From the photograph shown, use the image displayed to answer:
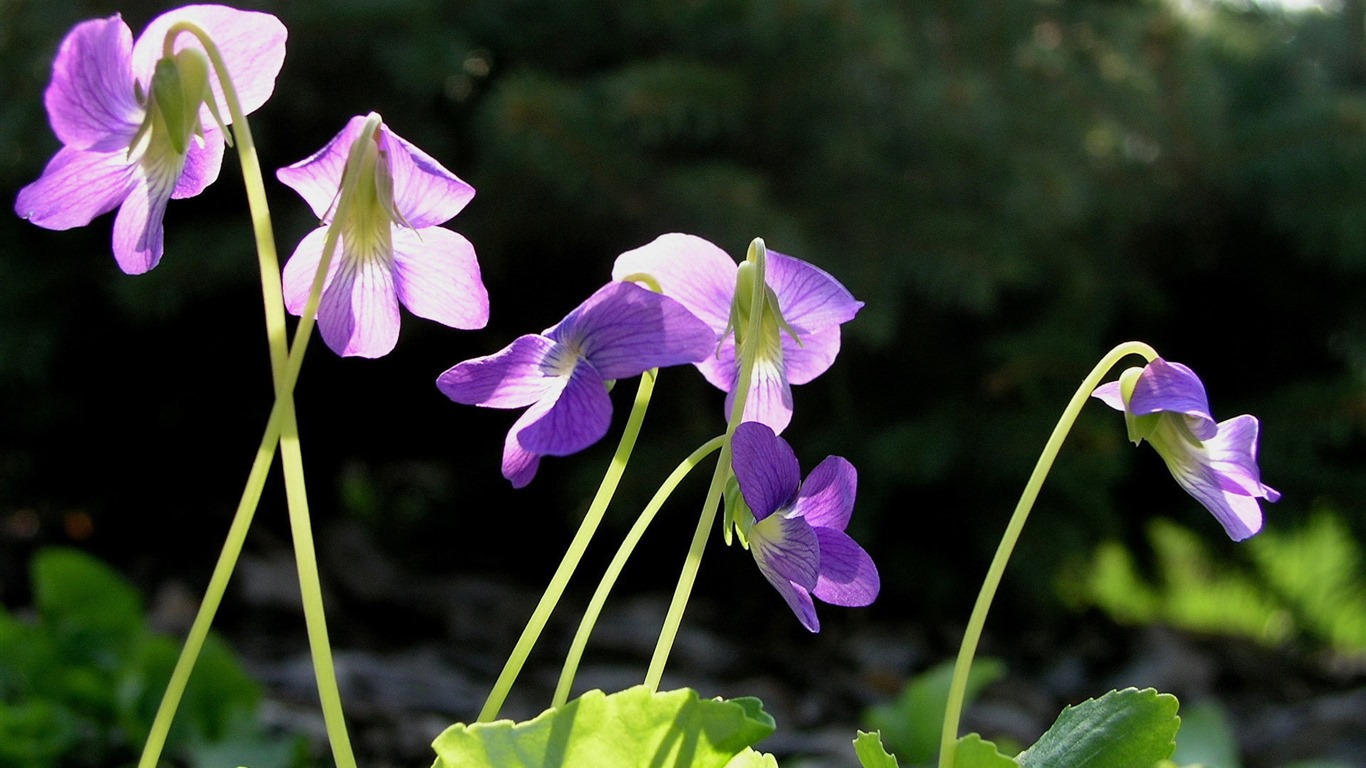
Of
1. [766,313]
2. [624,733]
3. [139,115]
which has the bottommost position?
[624,733]

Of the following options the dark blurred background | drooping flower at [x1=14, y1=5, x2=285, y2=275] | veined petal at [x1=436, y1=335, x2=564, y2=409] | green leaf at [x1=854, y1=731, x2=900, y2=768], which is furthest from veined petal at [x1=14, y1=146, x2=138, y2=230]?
the dark blurred background

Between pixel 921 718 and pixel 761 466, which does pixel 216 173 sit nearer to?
pixel 761 466

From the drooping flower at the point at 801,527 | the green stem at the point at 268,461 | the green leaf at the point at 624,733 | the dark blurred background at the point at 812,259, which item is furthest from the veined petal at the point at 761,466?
the dark blurred background at the point at 812,259

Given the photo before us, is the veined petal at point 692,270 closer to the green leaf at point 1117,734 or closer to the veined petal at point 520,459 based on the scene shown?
the veined petal at point 520,459

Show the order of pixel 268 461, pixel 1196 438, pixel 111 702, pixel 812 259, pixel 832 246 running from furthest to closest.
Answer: pixel 832 246 < pixel 812 259 < pixel 111 702 < pixel 1196 438 < pixel 268 461

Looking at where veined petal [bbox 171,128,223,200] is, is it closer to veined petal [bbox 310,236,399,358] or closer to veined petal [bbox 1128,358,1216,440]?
veined petal [bbox 310,236,399,358]

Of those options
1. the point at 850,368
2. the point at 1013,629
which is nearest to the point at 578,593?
the point at 850,368

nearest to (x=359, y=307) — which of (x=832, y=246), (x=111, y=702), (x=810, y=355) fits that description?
(x=810, y=355)
